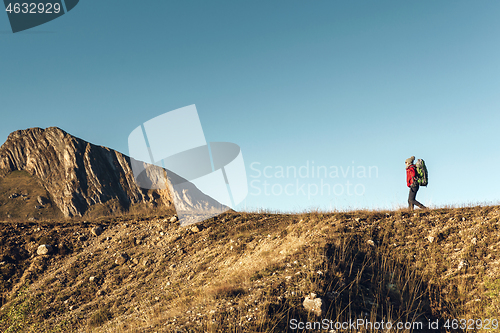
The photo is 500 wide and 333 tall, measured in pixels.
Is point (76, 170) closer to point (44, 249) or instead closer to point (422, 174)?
point (44, 249)

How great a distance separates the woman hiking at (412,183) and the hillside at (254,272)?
43.6 inches

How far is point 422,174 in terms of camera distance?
39.6 ft

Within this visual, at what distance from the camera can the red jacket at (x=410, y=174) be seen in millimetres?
12188

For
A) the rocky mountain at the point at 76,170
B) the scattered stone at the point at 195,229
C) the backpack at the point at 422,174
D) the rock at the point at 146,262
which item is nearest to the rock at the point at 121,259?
the rock at the point at 146,262

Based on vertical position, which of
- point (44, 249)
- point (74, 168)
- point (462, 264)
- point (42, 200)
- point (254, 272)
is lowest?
point (42, 200)

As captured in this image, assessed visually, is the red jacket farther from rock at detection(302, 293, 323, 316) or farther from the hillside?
rock at detection(302, 293, 323, 316)

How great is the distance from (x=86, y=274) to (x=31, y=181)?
17599cm

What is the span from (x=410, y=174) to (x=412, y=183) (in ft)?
1.54

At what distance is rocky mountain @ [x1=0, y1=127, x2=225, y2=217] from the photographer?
146000 millimetres

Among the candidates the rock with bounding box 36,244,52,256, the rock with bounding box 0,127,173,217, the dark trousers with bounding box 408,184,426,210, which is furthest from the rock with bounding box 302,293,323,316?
the rock with bounding box 0,127,173,217

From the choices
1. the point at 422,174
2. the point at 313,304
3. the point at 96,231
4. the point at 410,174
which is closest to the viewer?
the point at 313,304

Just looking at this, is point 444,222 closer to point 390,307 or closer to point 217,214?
point 390,307

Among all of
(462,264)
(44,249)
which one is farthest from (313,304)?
(44,249)

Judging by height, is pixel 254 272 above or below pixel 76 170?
above
